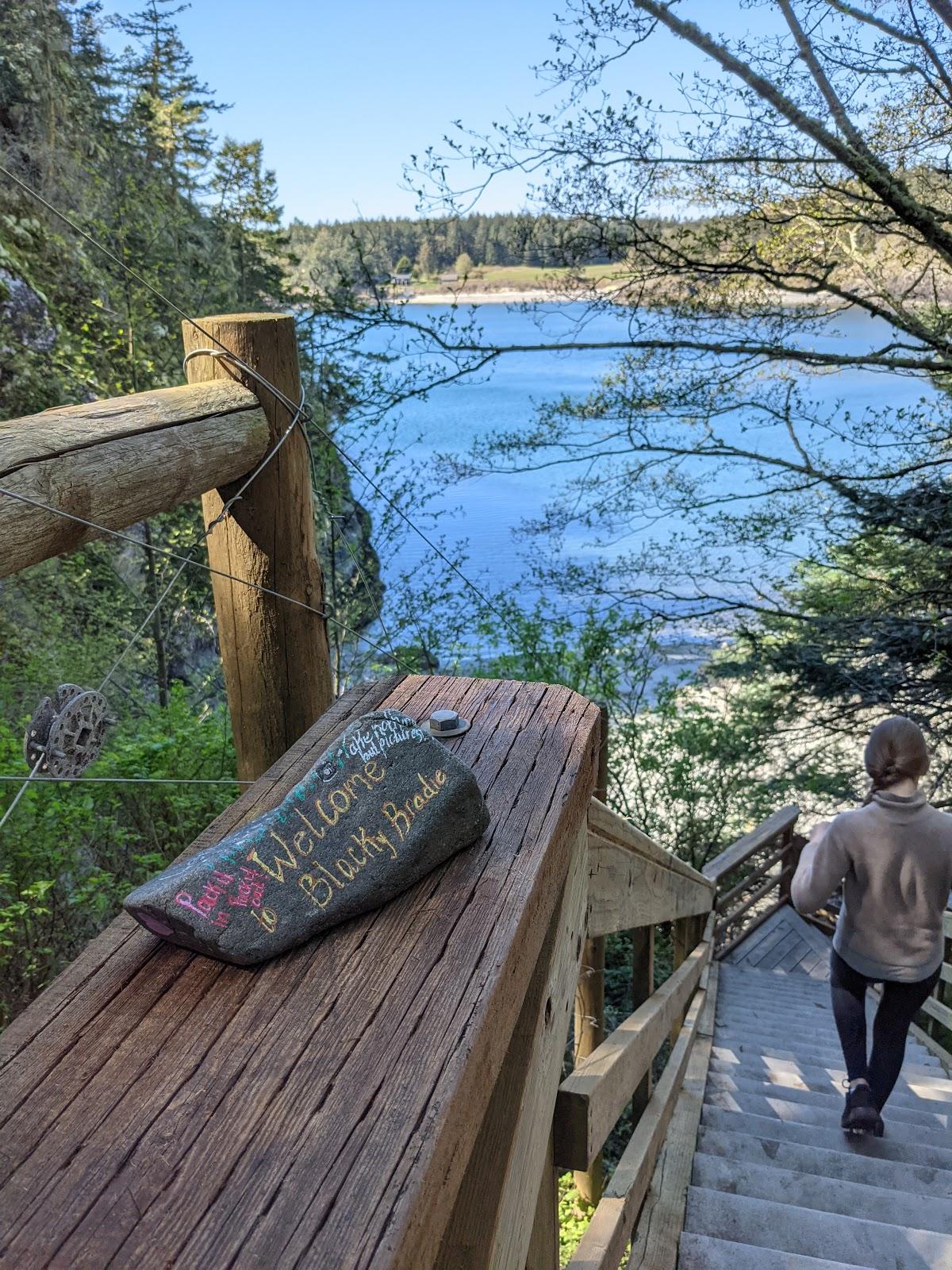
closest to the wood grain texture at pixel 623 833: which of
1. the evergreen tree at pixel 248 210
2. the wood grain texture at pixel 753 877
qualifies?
the wood grain texture at pixel 753 877

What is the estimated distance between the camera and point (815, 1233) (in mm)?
2490

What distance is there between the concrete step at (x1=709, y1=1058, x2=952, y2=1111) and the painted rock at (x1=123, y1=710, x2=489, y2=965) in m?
3.37

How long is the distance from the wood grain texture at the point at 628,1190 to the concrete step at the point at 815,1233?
0.27 m

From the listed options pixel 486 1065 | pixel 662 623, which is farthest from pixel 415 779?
pixel 662 623

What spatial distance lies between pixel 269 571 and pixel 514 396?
30.6 feet

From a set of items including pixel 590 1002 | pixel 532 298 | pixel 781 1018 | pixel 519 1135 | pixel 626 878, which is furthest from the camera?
pixel 532 298

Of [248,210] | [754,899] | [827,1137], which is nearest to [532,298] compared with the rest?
[248,210]

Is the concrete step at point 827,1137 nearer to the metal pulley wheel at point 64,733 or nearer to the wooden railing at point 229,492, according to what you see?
the wooden railing at point 229,492

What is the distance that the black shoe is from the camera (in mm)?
3111

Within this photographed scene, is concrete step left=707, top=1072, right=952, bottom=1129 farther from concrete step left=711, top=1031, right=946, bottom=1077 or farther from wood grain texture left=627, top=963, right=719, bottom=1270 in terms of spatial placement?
concrete step left=711, top=1031, right=946, bottom=1077

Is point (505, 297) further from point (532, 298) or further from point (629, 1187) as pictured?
point (629, 1187)

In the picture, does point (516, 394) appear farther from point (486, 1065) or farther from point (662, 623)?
point (486, 1065)

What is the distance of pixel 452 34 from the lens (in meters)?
10.6

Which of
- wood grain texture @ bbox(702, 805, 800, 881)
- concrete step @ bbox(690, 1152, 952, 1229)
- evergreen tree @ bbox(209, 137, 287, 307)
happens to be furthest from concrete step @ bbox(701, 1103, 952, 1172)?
evergreen tree @ bbox(209, 137, 287, 307)
